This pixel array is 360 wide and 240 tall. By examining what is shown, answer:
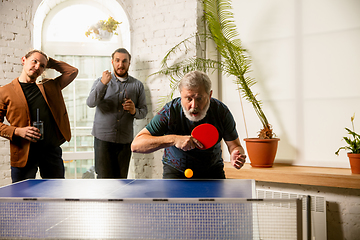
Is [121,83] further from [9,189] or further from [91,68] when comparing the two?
[9,189]

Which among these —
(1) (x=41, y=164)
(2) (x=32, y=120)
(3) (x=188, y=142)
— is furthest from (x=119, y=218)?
(2) (x=32, y=120)

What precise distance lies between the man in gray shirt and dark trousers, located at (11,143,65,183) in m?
0.65

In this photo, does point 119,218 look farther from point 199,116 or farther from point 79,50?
point 79,50

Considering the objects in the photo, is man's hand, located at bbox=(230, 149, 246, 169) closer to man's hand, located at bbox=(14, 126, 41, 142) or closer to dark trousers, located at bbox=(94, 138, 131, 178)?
man's hand, located at bbox=(14, 126, 41, 142)

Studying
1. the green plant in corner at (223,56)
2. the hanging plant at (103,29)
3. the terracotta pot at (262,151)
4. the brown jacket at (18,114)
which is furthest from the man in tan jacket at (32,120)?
the terracotta pot at (262,151)

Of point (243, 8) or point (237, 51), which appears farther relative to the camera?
point (243, 8)

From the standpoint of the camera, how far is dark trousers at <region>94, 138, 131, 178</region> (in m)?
3.67

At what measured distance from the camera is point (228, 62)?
11.7 feet

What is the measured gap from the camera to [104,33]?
452 centimetres

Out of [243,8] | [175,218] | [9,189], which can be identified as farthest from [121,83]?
[175,218]

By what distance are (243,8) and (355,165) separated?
2.22 meters

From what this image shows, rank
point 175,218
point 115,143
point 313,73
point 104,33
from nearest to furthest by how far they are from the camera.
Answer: point 175,218, point 313,73, point 115,143, point 104,33

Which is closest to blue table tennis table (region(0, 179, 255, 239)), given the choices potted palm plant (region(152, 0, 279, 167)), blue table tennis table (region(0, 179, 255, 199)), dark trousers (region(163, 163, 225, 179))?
blue table tennis table (region(0, 179, 255, 199))

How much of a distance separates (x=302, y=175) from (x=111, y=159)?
217 centimetres
